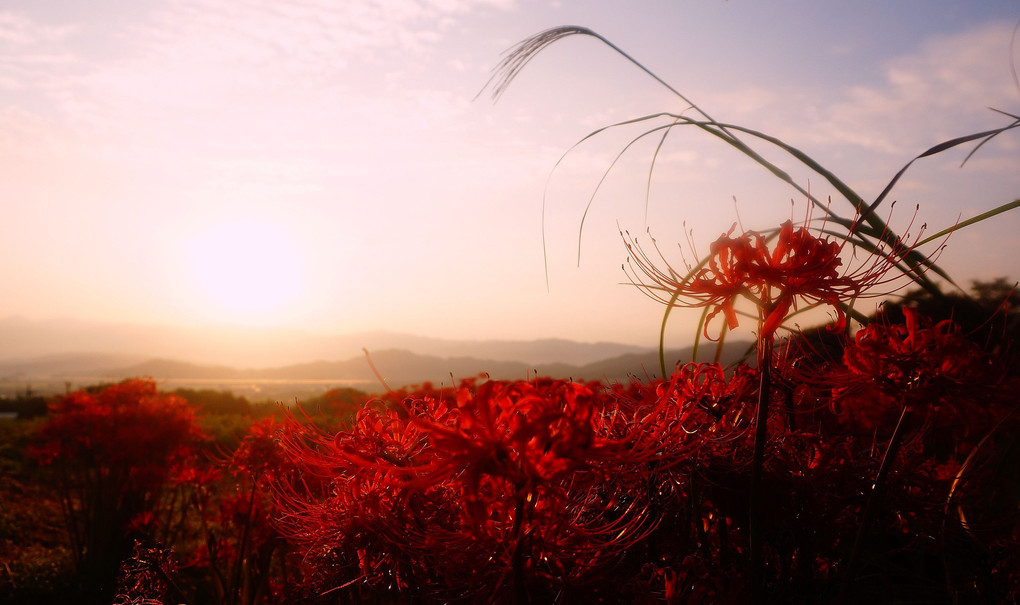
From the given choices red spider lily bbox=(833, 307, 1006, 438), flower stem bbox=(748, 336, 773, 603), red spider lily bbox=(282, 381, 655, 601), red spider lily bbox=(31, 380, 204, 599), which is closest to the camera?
red spider lily bbox=(282, 381, 655, 601)

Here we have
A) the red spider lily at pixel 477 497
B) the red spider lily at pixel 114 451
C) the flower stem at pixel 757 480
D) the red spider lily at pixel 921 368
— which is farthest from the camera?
the red spider lily at pixel 114 451

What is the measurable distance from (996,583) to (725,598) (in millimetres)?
1405

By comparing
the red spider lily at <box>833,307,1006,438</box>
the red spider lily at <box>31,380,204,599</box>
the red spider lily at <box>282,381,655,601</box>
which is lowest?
the red spider lily at <box>31,380,204,599</box>

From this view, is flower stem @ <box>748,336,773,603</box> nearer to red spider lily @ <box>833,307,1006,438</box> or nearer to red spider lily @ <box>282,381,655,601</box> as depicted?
red spider lily @ <box>282,381,655,601</box>

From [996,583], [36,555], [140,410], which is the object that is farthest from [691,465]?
[36,555]

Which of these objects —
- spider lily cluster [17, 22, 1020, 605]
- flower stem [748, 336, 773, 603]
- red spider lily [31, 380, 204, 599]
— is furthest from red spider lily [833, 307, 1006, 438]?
red spider lily [31, 380, 204, 599]

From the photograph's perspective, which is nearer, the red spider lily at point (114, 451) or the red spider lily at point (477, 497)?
the red spider lily at point (477, 497)

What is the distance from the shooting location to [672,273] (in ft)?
6.40

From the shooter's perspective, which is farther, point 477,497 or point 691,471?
point 691,471

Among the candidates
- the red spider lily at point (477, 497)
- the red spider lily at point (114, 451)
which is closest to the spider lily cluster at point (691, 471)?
the red spider lily at point (477, 497)

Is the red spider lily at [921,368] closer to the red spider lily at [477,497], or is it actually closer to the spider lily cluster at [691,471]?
the spider lily cluster at [691,471]

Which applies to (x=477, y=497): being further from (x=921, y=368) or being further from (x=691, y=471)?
(x=921, y=368)

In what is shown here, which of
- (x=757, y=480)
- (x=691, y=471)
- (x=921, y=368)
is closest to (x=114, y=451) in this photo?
(x=691, y=471)

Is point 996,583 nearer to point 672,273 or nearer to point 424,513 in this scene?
point 672,273
